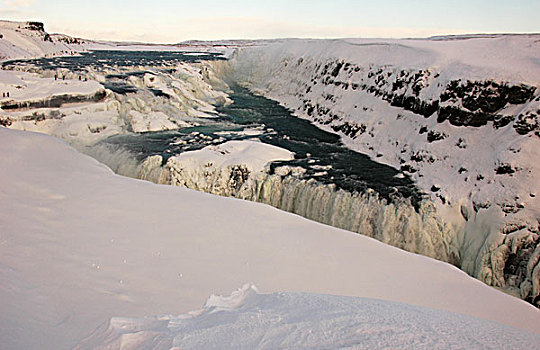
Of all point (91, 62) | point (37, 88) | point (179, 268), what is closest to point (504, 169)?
point (179, 268)

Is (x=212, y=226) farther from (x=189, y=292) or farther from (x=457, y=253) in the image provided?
(x=457, y=253)

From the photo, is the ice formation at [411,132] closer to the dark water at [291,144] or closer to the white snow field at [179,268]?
the dark water at [291,144]

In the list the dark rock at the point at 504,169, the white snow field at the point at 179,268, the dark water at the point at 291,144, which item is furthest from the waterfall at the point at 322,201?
the white snow field at the point at 179,268

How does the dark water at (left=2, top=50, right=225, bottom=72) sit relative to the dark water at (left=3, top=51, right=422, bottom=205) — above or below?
above

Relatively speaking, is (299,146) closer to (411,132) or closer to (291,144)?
(291,144)

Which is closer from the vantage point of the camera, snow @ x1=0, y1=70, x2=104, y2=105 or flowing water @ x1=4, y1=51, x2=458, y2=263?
flowing water @ x1=4, y1=51, x2=458, y2=263

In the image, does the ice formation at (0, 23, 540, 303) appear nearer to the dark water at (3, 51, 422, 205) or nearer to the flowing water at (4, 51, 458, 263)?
the flowing water at (4, 51, 458, 263)

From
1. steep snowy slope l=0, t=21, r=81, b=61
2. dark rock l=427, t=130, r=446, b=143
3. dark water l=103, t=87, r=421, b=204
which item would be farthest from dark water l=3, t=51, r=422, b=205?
steep snowy slope l=0, t=21, r=81, b=61
